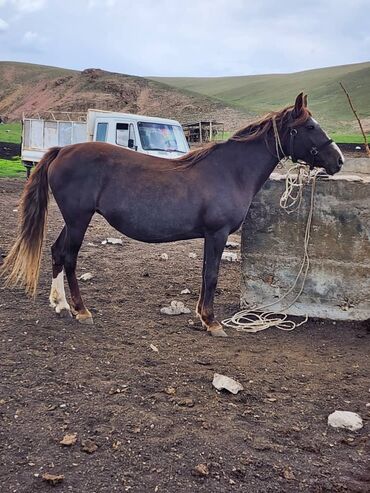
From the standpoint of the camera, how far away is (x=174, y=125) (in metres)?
13.4

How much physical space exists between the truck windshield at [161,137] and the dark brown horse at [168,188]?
780 cm

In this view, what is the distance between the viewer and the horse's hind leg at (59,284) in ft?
16.2

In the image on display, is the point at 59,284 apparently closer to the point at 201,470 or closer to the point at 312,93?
the point at 201,470

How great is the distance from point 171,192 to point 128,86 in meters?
48.1

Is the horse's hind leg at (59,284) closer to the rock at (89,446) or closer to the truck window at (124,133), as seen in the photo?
the rock at (89,446)

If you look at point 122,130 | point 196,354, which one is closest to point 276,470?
point 196,354

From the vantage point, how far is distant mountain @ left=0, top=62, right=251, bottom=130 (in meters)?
42.7

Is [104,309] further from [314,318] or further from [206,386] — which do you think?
[314,318]

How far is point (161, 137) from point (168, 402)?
10206mm

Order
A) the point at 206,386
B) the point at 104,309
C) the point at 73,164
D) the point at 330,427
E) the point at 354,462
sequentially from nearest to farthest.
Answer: the point at 354,462 → the point at 330,427 → the point at 206,386 → the point at 73,164 → the point at 104,309

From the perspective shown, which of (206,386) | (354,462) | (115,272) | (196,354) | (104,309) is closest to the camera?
(354,462)

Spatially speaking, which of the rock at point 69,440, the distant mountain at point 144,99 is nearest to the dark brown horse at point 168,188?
the rock at point 69,440

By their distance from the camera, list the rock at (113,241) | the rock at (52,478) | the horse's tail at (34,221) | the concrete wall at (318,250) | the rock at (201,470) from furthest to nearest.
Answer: the rock at (113,241) → the concrete wall at (318,250) → the horse's tail at (34,221) → the rock at (201,470) → the rock at (52,478)

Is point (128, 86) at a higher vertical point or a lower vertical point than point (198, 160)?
higher
